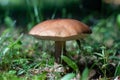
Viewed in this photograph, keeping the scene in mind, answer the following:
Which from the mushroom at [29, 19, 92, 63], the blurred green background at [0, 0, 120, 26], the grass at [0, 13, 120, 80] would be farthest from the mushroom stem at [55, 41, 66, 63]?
the blurred green background at [0, 0, 120, 26]

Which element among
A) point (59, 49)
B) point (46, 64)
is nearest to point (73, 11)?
point (59, 49)

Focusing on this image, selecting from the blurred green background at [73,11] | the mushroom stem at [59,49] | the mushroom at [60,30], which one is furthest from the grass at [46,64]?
the blurred green background at [73,11]

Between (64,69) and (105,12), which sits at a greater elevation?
(105,12)

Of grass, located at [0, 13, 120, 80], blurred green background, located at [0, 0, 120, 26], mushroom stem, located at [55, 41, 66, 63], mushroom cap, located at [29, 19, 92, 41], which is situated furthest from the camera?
blurred green background, located at [0, 0, 120, 26]

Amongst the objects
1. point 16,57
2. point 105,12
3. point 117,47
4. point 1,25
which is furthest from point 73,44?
point 105,12

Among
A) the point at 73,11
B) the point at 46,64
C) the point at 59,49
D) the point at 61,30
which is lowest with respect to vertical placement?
the point at 46,64

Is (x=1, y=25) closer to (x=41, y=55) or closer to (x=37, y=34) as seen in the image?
(x=41, y=55)

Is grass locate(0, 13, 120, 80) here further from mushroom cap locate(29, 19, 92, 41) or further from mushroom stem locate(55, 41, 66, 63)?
mushroom cap locate(29, 19, 92, 41)

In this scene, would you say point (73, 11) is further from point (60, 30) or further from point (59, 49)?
point (60, 30)
